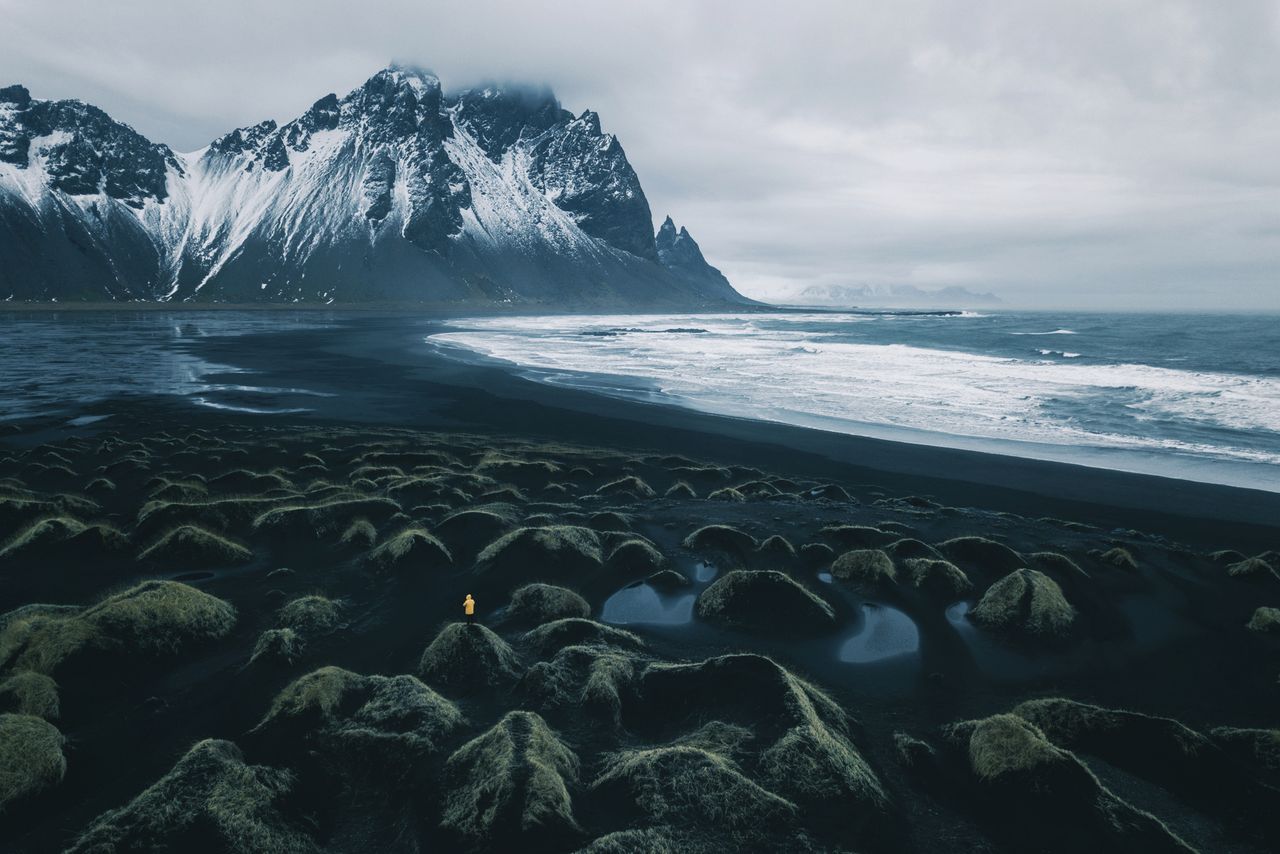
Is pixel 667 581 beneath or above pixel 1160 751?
beneath

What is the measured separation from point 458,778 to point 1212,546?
19.2 m

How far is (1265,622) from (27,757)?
18.1 m

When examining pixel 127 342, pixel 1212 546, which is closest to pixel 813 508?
pixel 1212 546

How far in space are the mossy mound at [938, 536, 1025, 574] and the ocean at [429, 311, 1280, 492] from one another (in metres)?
15.2

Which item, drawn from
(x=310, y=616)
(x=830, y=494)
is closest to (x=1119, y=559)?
(x=830, y=494)

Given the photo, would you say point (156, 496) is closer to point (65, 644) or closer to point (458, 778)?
point (65, 644)

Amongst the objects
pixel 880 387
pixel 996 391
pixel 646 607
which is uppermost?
pixel 996 391

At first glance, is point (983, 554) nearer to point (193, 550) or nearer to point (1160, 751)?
point (1160, 751)

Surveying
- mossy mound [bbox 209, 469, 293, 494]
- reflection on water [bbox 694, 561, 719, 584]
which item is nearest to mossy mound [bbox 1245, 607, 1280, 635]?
reflection on water [bbox 694, 561, 719, 584]

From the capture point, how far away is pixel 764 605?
1091cm

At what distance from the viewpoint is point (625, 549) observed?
42.3 ft

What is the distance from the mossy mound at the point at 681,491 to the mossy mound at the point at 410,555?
24.7 feet

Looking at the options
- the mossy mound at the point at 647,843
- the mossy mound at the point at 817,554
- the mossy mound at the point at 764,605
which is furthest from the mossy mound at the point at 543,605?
the mossy mound at the point at 817,554

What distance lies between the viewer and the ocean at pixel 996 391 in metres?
27.3
